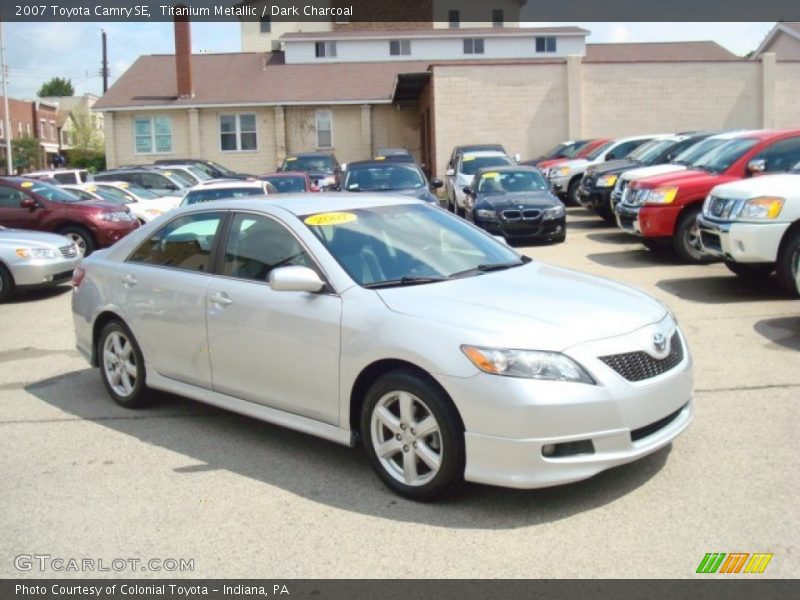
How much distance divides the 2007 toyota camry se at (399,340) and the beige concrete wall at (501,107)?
25.8m

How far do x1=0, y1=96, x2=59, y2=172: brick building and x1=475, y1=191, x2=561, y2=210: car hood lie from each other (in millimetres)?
56711

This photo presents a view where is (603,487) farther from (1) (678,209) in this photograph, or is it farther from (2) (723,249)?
(1) (678,209)

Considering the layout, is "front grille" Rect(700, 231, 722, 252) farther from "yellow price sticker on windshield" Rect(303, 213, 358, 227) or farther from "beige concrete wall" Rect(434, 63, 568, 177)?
"beige concrete wall" Rect(434, 63, 568, 177)

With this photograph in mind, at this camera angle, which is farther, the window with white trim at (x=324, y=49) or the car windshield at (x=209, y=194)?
the window with white trim at (x=324, y=49)

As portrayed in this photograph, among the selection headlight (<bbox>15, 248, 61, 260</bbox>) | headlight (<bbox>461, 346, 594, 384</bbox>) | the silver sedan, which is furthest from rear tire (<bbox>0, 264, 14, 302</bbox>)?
headlight (<bbox>461, 346, 594, 384</bbox>)

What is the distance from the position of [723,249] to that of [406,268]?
5764 mm

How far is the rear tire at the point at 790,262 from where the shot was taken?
9.27 meters

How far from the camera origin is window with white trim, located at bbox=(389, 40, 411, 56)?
47.6 m

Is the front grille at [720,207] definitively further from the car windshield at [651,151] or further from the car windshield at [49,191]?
the car windshield at [49,191]

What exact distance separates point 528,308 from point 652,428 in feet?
2.93
